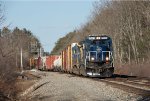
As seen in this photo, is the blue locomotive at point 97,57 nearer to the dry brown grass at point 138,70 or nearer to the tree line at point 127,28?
the dry brown grass at point 138,70

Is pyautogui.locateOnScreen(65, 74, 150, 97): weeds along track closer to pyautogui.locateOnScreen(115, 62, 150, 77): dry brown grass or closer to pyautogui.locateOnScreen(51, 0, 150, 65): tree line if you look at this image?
pyautogui.locateOnScreen(115, 62, 150, 77): dry brown grass

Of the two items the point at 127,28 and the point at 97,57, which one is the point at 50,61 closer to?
the point at 127,28

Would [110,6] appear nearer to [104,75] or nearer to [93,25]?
[93,25]

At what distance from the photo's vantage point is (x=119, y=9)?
69.8m

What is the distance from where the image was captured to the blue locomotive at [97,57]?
3788 centimetres

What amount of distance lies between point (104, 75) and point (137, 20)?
30.5m

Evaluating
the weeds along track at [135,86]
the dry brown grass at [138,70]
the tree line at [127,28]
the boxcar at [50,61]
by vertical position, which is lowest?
the weeds along track at [135,86]

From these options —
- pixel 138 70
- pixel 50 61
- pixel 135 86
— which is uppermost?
pixel 50 61

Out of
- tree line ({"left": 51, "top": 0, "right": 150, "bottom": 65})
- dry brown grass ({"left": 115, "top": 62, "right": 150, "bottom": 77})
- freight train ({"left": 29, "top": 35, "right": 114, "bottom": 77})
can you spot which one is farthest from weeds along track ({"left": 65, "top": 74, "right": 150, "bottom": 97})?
tree line ({"left": 51, "top": 0, "right": 150, "bottom": 65})

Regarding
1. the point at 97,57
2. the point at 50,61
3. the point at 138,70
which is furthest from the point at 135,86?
the point at 50,61

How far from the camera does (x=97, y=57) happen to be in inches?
1508

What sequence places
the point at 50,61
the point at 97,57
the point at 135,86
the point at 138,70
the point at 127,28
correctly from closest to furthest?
the point at 135,86 → the point at 97,57 → the point at 138,70 → the point at 127,28 → the point at 50,61

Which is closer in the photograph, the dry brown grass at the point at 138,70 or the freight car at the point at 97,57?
the freight car at the point at 97,57

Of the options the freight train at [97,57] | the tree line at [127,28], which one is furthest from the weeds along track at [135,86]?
the tree line at [127,28]
